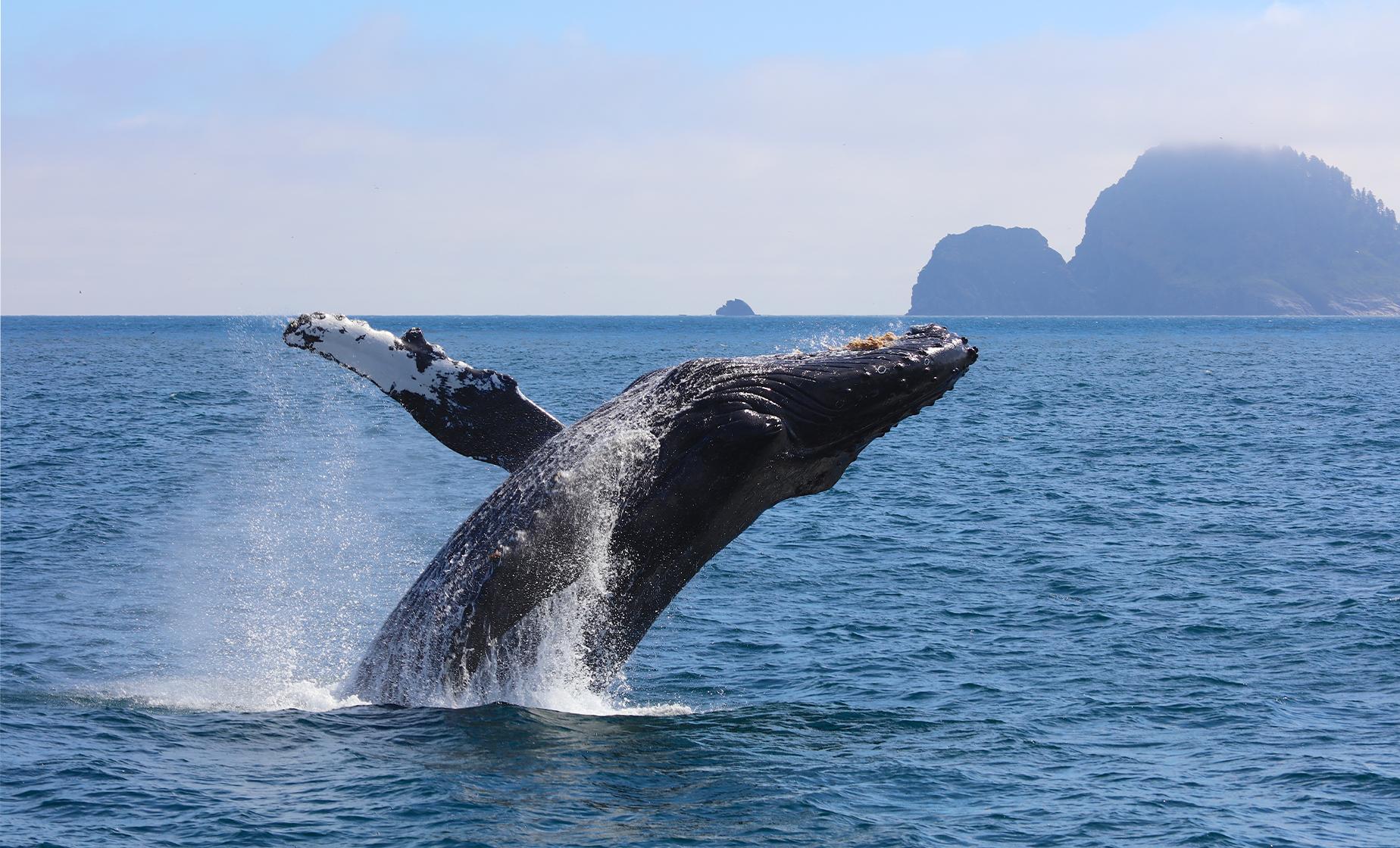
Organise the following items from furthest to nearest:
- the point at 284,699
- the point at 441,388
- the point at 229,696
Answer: the point at 229,696 → the point at 284,699 → the point at 441,388

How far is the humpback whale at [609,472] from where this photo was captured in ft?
30.9

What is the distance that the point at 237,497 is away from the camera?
2736 cm

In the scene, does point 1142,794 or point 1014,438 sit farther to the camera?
point 1014,438

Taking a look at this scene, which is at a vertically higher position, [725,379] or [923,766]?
[725,379]

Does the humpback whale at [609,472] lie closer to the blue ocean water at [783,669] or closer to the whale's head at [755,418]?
the whale's head at [755,418]

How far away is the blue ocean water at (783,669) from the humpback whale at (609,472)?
0.52 meters

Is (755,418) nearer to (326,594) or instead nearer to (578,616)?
(578,616)

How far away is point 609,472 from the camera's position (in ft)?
31.3

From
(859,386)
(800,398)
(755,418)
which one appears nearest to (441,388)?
(755,418)

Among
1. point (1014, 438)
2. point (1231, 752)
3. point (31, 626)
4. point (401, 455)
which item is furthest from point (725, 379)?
point (1014, 438)

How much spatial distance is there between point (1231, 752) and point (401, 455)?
2463 centimetres

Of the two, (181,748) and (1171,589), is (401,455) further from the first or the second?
(181,748)

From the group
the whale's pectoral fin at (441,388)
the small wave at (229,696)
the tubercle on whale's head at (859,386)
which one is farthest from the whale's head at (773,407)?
the small wave at (229,696)

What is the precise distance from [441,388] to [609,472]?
6.55 feet
